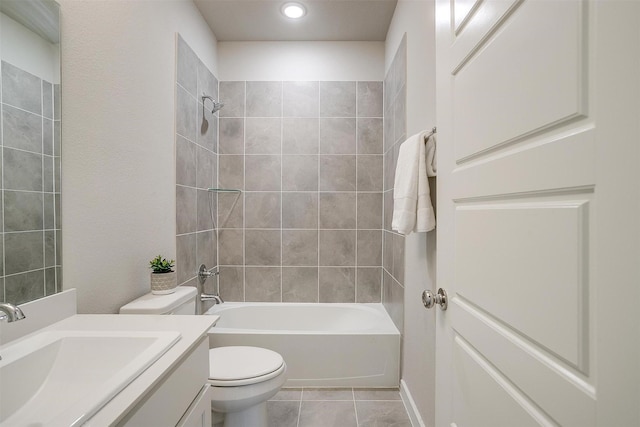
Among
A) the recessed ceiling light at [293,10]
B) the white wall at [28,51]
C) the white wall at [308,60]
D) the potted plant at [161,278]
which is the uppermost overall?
the recessed ceiling light at [293,10]

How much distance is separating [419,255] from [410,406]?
889 mm

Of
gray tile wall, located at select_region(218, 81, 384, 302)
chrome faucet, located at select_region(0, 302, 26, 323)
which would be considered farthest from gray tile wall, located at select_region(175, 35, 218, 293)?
chrome faucet, located at select_region(0, 302, 26, 323)

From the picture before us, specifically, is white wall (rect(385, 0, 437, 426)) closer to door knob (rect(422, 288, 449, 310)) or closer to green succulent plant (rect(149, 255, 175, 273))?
door knob (rect(422, 288, 449, 310))

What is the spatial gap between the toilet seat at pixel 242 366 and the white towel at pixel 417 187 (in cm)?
87

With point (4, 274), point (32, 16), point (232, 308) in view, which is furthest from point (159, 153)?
point (232, 308)

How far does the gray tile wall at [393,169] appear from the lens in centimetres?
199

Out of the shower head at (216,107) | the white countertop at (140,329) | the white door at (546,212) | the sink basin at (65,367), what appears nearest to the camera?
the white door at (546,212)

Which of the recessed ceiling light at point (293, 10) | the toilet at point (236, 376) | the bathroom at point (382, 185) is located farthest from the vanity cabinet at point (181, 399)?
the recessed ceiling light at point (293, 10)

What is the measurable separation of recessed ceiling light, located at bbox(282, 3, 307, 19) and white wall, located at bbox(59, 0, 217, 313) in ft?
2.42

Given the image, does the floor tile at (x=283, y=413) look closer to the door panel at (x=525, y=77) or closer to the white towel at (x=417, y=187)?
the white towel at (x=417, y=187)

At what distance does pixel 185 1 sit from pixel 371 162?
1725 mm

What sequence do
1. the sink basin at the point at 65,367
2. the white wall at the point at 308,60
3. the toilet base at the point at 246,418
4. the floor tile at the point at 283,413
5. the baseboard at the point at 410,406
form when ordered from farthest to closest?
the white wall at the point at 308,60
the floor tile at the point at 283,413
the baseboard at the point at 410,406
the toilet base at the point at 246,418
the sink basin at the point at 65,367

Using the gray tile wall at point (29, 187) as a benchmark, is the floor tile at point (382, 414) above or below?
below

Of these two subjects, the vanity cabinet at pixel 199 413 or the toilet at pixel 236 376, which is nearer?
the vanity cabinet at pixel 199 413
